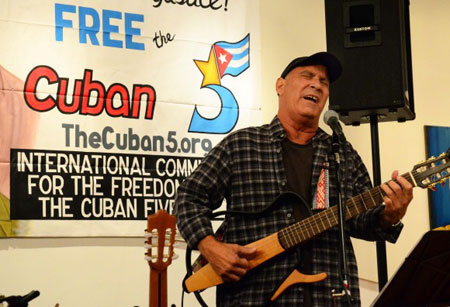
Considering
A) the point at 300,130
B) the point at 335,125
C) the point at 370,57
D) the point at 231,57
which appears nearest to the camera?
the point at 335,125

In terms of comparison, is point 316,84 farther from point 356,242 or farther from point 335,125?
point 356,242

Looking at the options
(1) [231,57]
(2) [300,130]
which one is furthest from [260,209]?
(1) [231,57]

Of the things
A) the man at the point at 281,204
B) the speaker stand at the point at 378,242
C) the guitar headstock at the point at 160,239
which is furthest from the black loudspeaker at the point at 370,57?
the guitar headstock at the point at 160,239

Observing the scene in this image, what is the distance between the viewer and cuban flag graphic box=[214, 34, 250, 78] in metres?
4.00

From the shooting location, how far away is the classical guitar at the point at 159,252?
2.78 metres

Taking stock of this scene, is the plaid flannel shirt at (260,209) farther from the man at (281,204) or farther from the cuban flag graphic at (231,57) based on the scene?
the cuban flag graphic at (231,57)

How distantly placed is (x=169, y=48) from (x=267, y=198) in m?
1.55

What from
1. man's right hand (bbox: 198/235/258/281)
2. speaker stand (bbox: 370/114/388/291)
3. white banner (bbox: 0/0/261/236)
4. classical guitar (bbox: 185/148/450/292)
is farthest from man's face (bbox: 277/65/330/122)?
white banner (bbox: 0/0/261/236)

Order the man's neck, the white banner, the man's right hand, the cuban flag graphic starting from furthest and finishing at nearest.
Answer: the cuban flag graphic
the white banner
the man's neck
the man's right hand

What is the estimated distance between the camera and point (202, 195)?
2.62 m

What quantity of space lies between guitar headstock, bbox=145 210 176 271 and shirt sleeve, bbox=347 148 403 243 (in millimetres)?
737

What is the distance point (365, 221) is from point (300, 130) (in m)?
0.45

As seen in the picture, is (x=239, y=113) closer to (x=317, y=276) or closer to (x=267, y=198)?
(x=267, y=198)

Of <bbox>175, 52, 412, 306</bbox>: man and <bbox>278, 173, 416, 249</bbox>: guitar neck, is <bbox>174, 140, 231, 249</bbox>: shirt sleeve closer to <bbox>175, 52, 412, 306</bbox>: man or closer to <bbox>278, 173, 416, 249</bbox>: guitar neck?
<bbox>175, 52, 412, 306</bbox>: man
